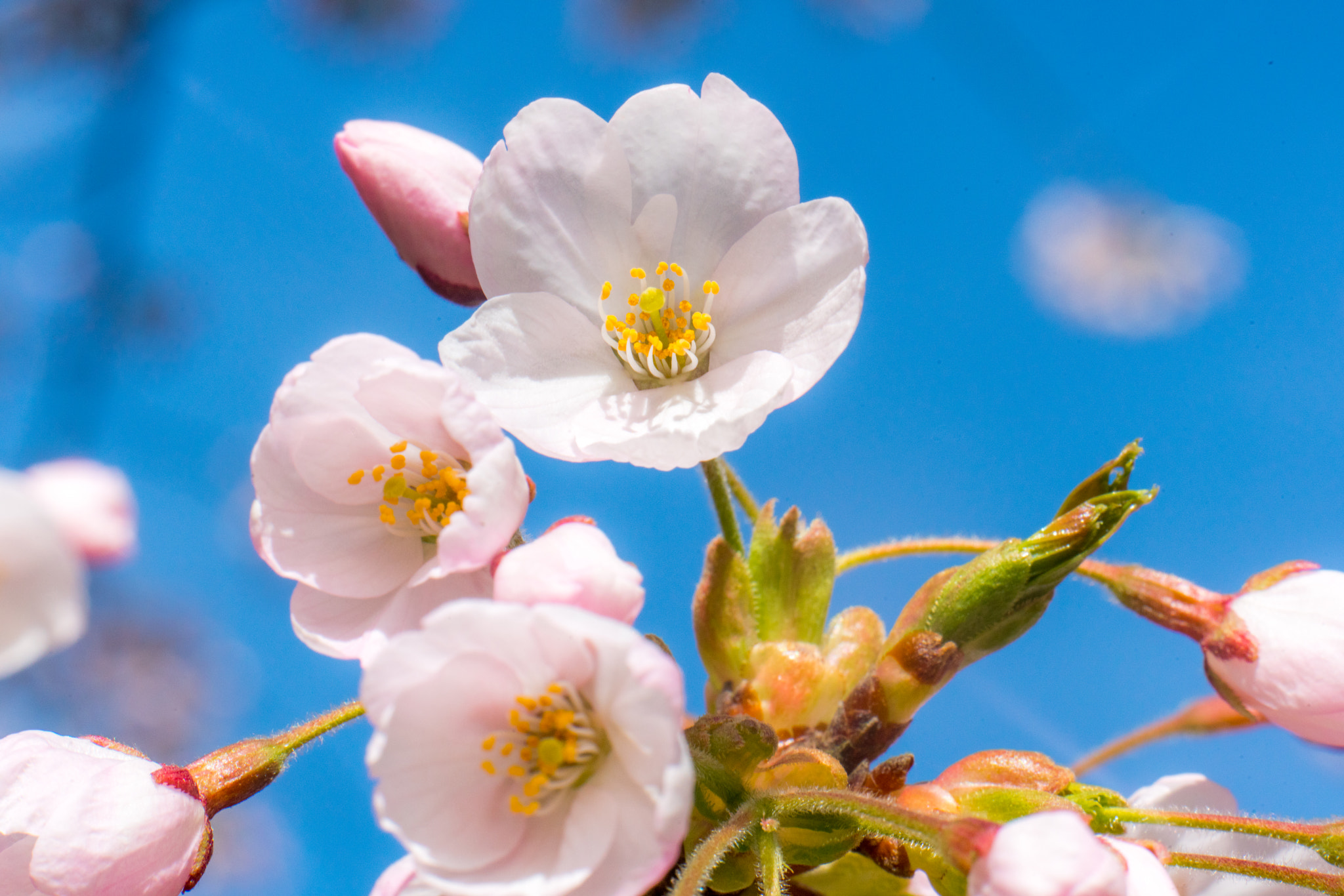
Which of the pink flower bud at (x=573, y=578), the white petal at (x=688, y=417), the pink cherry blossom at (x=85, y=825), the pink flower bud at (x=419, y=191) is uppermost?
the pink flower bud at (x=419, y=191)

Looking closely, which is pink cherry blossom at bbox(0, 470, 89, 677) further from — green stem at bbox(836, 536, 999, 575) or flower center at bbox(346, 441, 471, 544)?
green stem at bbox(836, 536, 999, 575)

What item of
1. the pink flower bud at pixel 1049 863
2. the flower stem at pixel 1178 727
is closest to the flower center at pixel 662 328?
the pink flower bud at pixel 1049 863

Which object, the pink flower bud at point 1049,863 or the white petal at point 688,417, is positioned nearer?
the pink flower bud at point 1049,863

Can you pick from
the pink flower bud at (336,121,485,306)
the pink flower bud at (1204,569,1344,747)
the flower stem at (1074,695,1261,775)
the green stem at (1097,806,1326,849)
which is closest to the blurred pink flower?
the pink flower bud at (336,121,485,306)

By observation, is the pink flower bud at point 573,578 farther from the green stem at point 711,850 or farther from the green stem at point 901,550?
the green stem at point 901,550

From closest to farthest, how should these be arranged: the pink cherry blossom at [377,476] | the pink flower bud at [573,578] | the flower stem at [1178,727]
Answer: the pink flower bud at [573,578] < the pink cherry blossom at [377,476] < the flower stem at [1178,727]

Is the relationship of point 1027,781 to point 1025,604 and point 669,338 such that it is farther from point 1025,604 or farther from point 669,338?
point 669,338
